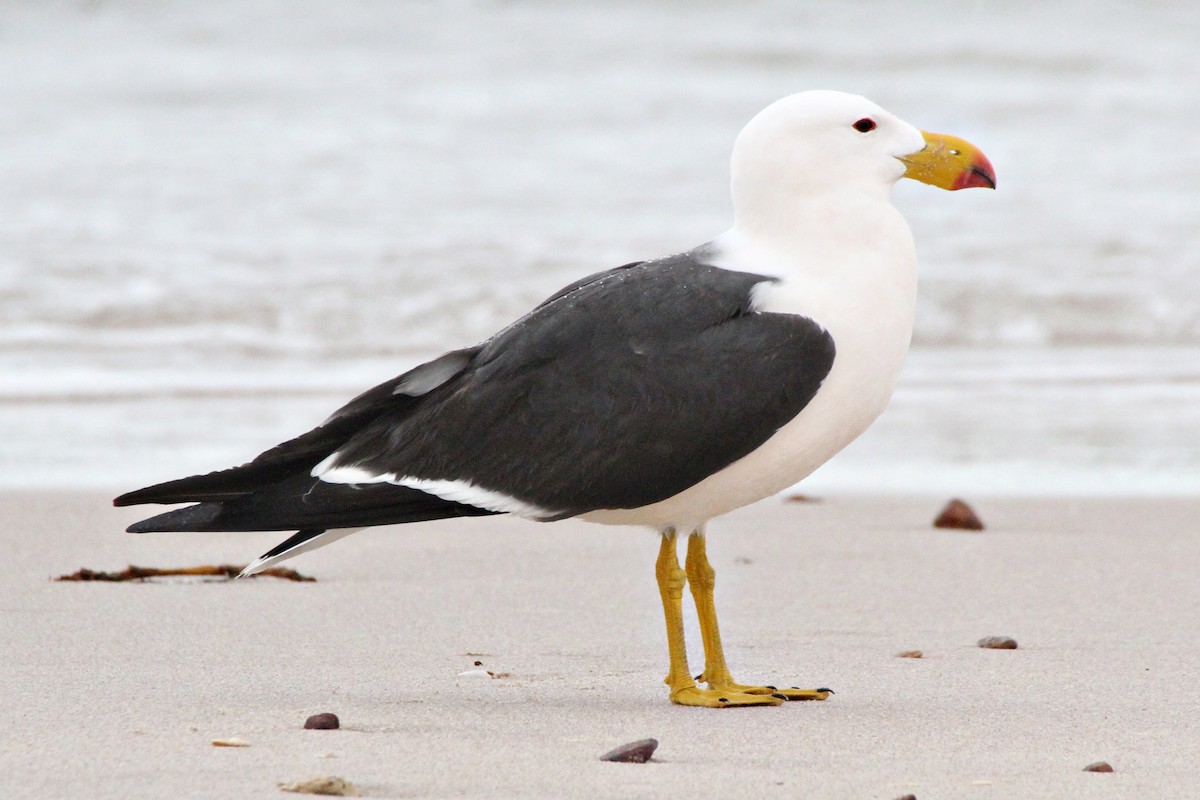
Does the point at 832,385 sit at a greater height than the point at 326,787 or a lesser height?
greater

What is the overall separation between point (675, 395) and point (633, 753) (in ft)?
2.56

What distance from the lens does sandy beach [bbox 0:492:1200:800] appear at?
259 cm

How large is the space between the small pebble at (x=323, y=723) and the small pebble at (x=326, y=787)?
459 millimetres

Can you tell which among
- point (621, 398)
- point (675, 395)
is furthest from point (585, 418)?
point (675, 395)

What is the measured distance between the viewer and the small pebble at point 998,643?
377 cm

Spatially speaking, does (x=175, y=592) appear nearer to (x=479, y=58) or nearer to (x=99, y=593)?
(x=99, y=593)

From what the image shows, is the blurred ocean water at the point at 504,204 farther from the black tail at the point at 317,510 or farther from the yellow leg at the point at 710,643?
the black tail at the point at 317,510

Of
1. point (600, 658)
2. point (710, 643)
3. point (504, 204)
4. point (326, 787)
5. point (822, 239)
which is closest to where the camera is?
point (326, 787)

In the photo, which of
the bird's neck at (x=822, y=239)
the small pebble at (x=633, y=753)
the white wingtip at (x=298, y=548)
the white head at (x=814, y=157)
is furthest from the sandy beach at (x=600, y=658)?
the white head at (x=814, y=157)

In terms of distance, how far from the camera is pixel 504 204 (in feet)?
44.7

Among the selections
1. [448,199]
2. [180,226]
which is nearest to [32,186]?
[180,226]

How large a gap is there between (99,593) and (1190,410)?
5444 mm

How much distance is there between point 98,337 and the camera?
386 inches

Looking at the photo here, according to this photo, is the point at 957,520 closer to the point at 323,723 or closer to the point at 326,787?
the point at 323,723
